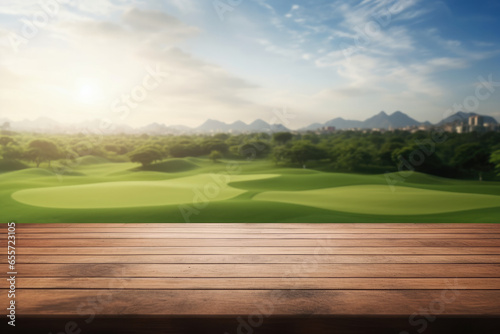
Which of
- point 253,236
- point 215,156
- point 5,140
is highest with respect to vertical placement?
point 5,140

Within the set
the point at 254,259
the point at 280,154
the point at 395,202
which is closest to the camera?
the point at 254,259

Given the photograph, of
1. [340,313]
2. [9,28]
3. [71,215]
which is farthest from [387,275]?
[9,28]

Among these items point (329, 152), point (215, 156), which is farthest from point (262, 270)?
point (329, 152)

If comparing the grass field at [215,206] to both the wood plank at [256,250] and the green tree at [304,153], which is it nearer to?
the wood plank at [256,250]

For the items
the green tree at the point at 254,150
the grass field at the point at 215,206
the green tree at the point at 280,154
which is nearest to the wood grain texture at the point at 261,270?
the grass field at the point at 215,206

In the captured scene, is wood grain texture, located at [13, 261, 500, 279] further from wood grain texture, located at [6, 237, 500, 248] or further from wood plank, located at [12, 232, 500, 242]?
wood plank, located at [12, 232, 500, 242]

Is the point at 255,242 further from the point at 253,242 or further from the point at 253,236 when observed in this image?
the point at 253,236

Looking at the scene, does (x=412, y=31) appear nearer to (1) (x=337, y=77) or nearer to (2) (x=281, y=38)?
(1) (x=337, y=77)
